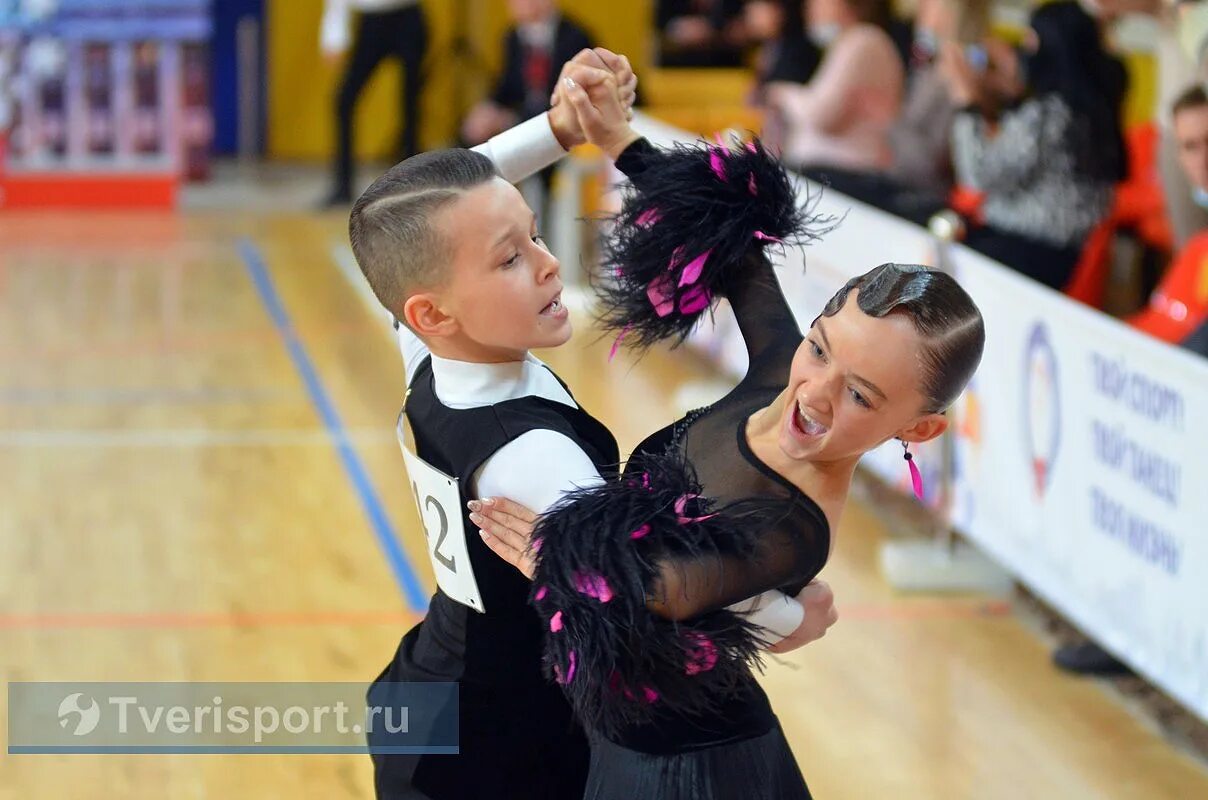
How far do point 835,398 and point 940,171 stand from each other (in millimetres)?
6170

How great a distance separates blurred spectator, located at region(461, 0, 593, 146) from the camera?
930 cm

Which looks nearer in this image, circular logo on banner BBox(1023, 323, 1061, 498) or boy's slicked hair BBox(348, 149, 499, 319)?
boy's slicked hair BBox(348, 149, 499, 319)

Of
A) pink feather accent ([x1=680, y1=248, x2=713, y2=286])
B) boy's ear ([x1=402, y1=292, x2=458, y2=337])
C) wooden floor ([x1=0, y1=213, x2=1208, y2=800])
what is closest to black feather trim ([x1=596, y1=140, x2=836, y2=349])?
pink feather accent ([x1=680, y1=248, x2=713, y2=286])

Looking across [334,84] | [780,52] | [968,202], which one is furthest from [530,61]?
[968,202]

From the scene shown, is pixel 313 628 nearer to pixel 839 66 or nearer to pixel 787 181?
pixel 787 181

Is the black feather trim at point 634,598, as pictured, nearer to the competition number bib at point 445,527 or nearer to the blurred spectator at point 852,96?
the competition number bib at point 445,527

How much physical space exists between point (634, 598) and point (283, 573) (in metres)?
3.30

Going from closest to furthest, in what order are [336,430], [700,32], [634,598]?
[634,598] → [336,430] → [700,32]

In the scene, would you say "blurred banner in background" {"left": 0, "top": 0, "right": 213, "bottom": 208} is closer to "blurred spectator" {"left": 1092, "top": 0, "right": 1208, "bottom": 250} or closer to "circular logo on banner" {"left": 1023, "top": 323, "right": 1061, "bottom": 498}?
"blurred spectator" {"left": 1092, "top": 0, "right": 1208, "bottom": 250}

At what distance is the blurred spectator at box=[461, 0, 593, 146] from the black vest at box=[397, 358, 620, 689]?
722 cm

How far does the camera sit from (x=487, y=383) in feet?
6.63

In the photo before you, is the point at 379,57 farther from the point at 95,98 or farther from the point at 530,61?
the point at 95,98

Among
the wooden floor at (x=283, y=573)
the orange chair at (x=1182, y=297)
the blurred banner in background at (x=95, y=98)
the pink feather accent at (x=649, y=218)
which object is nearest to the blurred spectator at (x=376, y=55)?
the blurred banner in background at (x=95, y=98)

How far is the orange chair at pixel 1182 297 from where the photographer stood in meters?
4.94
